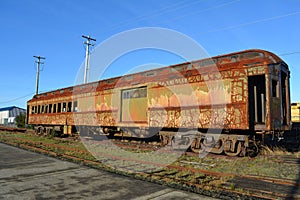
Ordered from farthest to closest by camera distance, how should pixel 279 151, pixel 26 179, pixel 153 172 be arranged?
pixel 279 151 → pixel 153 172 → pixel 26 179

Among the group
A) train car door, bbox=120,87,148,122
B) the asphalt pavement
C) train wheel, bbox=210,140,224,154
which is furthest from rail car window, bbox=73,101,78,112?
train wheel, bbox=210,140,224,154

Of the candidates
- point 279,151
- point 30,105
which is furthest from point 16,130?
point 279,151

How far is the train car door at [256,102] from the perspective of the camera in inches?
356

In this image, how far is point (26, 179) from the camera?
5930 millimetres

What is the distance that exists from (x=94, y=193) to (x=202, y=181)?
2559mm

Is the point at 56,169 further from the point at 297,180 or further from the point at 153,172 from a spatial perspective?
the point at 297,180

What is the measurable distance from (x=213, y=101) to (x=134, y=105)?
14.8 ft

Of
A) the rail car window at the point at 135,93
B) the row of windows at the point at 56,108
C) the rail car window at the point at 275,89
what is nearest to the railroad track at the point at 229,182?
the rail car window at the point at 275,89

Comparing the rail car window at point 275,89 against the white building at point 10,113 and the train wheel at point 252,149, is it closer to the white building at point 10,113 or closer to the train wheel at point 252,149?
the train wheel at point 252,149

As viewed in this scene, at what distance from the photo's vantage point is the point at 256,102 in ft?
30.9

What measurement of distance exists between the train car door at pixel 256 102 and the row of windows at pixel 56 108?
11.7 meters

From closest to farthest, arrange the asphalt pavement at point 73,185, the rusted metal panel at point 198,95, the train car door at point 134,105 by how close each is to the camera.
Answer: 1. the asphalt pavement at point 73,185
2. the rusted metal panel at point 198,95
3. the train car door at point 134,105

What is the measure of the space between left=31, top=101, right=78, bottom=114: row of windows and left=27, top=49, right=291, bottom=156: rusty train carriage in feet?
14.9

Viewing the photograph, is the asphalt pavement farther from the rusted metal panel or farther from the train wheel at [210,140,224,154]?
the train wheel at [210,140,224,154]
